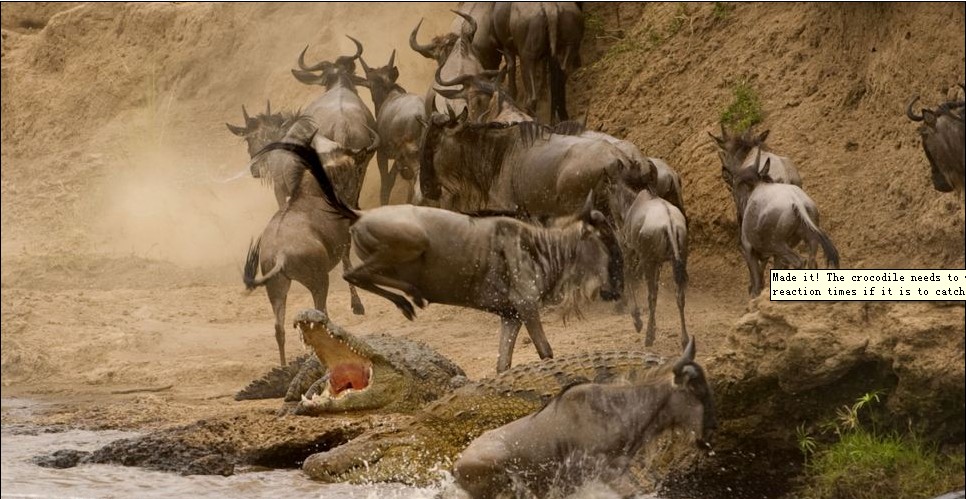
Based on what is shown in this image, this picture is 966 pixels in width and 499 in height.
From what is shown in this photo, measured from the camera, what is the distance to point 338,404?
7.75m

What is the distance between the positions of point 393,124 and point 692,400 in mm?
7275

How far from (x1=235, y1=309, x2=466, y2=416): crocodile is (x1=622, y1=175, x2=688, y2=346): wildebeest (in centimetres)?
172

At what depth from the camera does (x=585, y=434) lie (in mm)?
6098

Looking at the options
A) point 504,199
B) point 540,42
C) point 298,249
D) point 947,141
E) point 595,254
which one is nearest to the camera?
point 947,141

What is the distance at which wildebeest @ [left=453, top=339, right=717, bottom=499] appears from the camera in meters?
5.83

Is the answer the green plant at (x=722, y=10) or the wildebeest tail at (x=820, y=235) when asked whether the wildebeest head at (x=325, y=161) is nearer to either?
the green plant at (x=722, y=10)

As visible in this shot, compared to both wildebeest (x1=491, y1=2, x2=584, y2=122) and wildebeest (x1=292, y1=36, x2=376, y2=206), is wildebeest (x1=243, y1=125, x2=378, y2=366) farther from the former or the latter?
wildebeest (x1=491, y1=2, x2=584, y2=122)

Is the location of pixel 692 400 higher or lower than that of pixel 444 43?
lower

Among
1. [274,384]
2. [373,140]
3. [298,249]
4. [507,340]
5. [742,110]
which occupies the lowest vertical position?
[274,384]

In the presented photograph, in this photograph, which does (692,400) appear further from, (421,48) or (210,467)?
(421,48)

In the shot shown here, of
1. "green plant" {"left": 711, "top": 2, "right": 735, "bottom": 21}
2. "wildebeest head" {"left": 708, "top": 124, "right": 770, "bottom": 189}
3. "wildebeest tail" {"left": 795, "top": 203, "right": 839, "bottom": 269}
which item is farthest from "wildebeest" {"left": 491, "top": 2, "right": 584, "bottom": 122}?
"wildebeest tail" {"left": 795, "top": 203, "right": 839, "bottom": 269}

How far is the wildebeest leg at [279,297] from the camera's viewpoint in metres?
9.75

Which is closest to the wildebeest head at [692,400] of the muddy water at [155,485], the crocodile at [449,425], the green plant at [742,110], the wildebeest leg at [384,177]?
the crocodile at [449,425]

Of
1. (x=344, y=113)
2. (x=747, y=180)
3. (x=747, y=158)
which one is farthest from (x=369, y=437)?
(x=344, y=113)
